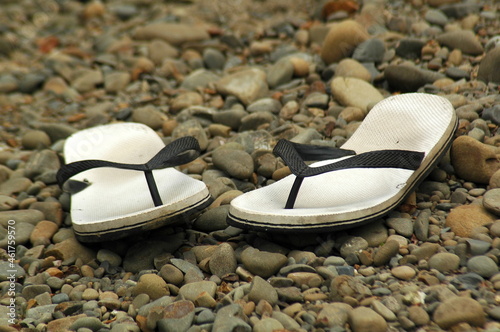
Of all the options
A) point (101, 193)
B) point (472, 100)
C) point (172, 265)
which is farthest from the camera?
point (472, 100)

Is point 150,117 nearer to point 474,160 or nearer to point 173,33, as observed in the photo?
point 173,33

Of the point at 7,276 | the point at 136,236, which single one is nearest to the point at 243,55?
the point at 136,236

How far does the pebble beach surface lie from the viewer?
1743mm

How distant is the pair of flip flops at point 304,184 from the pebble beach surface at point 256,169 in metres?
0.12

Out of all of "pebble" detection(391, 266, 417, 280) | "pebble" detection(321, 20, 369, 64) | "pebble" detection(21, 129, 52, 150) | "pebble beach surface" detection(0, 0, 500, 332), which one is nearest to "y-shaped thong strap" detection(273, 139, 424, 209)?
"pebble beach surface" detection(0, 0, 500, 332)

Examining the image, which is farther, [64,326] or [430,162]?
[430,162]

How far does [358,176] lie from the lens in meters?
2.14

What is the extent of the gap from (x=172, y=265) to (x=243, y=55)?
2.75 metres

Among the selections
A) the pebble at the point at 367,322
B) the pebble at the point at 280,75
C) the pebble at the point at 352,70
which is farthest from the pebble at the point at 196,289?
the pebble at the point at 280,75

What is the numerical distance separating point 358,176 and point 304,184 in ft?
0.71

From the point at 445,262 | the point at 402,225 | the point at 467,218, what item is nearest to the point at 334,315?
the point at 445,262

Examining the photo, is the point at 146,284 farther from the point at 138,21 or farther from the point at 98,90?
the point at 138,21

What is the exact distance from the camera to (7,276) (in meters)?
2.13

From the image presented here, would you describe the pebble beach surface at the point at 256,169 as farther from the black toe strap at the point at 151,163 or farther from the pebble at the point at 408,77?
the black toe strap at the point at 151,163
